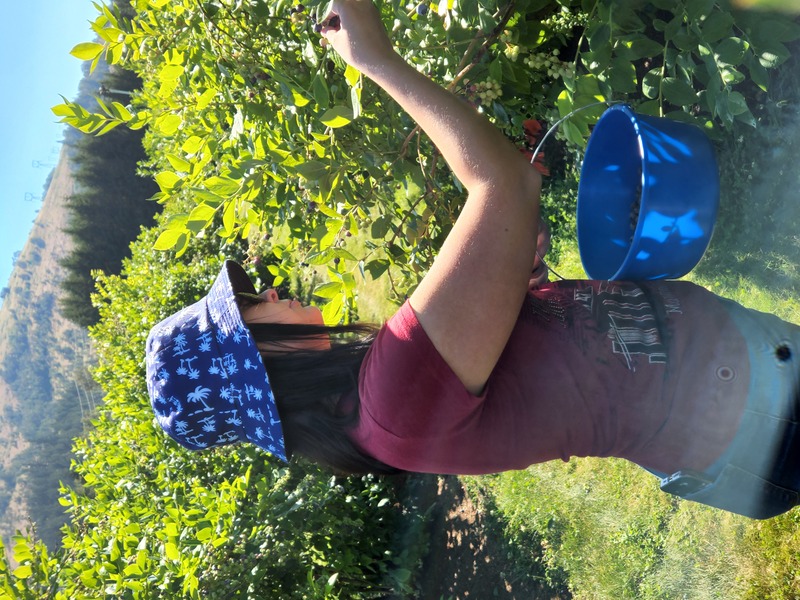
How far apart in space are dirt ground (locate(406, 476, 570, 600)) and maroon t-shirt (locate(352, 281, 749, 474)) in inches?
130

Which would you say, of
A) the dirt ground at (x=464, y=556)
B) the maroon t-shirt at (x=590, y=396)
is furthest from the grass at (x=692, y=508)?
the maroon t-shirt at (x=590, y=396)

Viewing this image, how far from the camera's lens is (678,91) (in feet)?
7.43

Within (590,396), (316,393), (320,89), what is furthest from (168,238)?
(590,396)

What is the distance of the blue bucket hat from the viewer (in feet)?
5.33

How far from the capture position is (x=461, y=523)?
5535 mm

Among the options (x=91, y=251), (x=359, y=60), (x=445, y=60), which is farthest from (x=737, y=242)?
(x=91, y=251)

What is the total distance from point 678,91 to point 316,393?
165 cm

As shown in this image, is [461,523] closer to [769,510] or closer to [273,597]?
[273,597]

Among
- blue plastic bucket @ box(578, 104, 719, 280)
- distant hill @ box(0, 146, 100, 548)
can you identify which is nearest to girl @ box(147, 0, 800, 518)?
blue plastic bucket @ box(578, 104, 719, 280)

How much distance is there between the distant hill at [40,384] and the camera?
26672 millimetres

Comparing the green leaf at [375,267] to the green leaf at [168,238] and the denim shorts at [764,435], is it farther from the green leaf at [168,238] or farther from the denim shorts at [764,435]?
the denim shorts at [764,435]

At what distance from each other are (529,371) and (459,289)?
34 cm

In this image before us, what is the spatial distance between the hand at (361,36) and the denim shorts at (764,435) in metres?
1.01

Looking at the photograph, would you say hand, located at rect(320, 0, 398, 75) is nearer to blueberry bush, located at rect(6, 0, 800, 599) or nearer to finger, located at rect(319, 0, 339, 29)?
finger, located at rect(319, 0, 339, 29)
